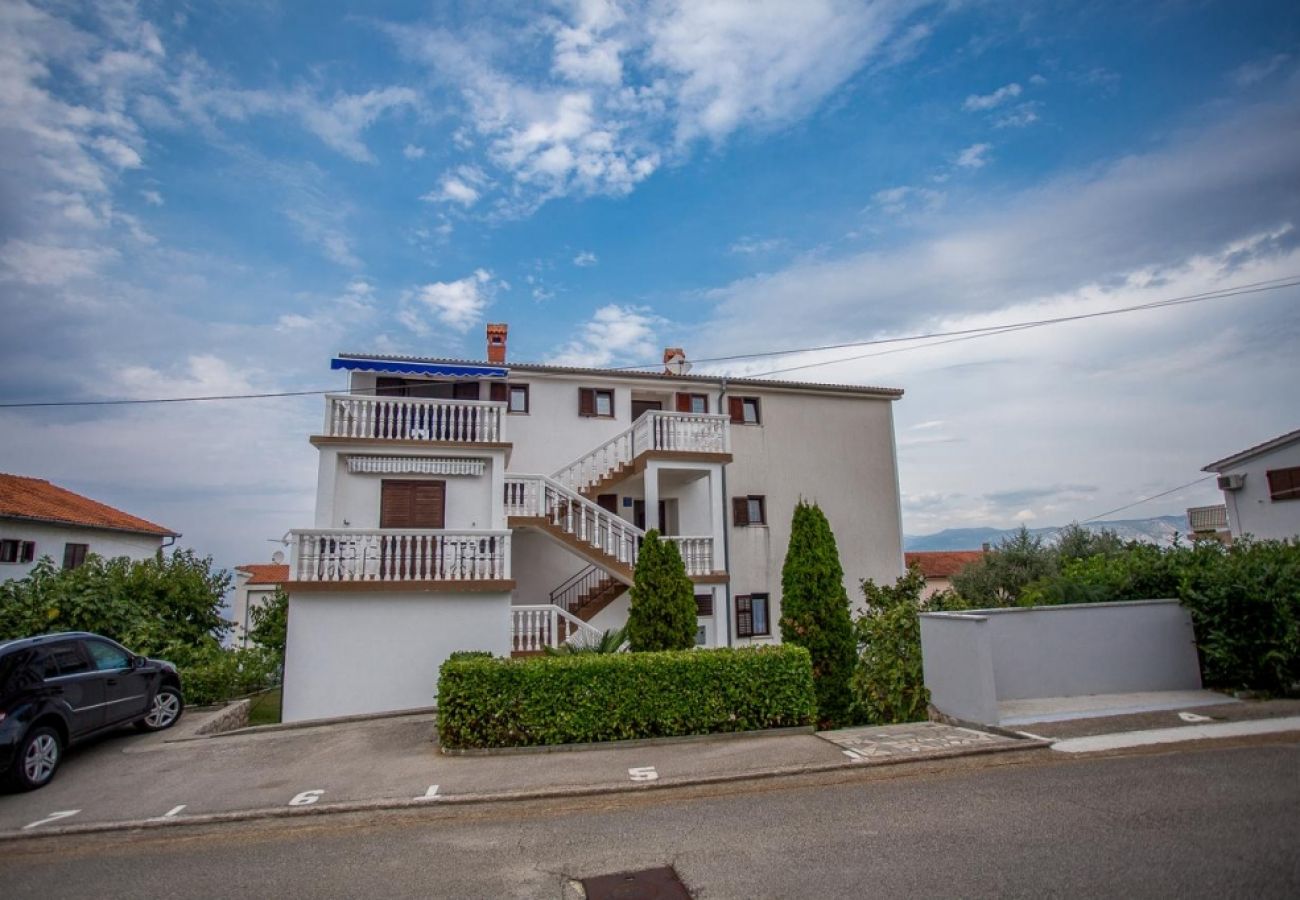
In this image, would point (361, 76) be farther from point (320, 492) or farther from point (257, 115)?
point (320, 492)

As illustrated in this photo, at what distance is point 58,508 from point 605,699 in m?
29.0

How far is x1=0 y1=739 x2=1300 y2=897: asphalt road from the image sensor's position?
479cm


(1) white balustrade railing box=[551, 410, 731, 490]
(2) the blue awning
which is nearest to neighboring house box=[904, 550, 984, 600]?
(1) white balustrade railing box=[551, 410, 731, 490]

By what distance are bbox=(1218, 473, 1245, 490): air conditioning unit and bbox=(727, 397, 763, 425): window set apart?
19570 millimetres

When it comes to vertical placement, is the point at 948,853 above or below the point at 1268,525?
below

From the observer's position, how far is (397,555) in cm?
1386

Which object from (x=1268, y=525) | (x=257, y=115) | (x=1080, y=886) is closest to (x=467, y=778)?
(x=1080, y=886)

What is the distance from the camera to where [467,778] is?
320 inches

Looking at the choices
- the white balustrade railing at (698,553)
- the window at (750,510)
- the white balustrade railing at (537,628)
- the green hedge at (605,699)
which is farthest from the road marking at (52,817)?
the window at (750,510)

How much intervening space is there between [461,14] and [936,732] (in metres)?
13.9

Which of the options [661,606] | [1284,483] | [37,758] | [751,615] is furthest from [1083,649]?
[1284,483]

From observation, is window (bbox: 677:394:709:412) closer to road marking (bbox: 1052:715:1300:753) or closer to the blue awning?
the blue awning

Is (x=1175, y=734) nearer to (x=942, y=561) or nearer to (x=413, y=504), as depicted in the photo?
(x=413, y=504)

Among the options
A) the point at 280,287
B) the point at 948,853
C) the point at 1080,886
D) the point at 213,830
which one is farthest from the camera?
the point at 280,287
